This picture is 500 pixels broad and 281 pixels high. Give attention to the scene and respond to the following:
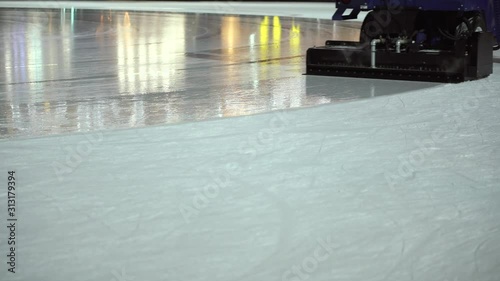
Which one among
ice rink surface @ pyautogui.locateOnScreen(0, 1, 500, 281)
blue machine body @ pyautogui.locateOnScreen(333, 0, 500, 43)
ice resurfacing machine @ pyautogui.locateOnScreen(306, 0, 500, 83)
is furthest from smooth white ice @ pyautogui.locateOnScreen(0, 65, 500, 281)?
blue machine body @ pyautogui.locateOnScreen(333, 0, 500, 43)

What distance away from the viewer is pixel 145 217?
3701 mm

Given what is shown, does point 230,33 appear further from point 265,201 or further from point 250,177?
point 265,201

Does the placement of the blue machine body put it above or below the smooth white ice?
above

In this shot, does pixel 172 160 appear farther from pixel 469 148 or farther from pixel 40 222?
pixel 469 148

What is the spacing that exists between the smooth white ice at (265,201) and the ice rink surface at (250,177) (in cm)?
1

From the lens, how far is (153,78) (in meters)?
8.70

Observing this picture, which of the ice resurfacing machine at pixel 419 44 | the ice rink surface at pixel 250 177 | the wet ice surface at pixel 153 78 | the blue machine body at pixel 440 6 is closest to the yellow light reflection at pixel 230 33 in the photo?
the wet ice surface at pixel 153 78

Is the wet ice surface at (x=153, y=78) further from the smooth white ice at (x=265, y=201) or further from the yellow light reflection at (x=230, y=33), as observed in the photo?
the smooth white ice at (x=265, y=201)

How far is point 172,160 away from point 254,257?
1578mm

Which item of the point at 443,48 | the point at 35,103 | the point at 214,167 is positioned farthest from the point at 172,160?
the point at 443,48

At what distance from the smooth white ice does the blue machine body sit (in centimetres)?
268

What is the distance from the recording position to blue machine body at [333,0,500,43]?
27.5 feet

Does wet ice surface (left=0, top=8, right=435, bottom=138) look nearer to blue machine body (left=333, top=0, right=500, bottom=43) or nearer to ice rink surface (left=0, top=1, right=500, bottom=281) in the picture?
ice rink surface (left=0, top=1, right=500, bottom=281)

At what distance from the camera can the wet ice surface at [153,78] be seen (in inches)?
250
